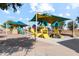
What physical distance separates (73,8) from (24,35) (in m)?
1.74

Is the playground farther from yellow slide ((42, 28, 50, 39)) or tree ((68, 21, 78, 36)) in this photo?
tree ((68, 21, 78, 36))

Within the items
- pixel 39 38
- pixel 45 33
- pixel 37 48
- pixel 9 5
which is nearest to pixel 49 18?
pixel 45 33

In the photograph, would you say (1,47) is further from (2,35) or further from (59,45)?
(59,45)

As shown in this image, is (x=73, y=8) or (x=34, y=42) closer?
(x=73, y=8)

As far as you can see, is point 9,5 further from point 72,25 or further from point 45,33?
point 72,25

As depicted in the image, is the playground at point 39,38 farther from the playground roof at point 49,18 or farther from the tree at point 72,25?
the tree at point 72,25

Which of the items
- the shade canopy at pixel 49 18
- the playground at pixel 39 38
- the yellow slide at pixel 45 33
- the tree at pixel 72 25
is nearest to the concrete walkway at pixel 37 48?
the playground at pixel 39 38

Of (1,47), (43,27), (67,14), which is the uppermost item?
(67,14)

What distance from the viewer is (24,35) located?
658 cm

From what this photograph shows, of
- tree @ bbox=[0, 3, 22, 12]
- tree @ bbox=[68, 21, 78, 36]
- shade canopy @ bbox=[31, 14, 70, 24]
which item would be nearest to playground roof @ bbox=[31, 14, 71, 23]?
shade canopy @ bbox=[31, 14, 70, 24]

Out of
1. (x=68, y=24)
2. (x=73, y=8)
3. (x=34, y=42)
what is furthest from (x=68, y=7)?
(x=34, y=42)

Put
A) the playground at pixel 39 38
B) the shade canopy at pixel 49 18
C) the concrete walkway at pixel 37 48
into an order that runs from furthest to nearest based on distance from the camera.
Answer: the shade canopy at pixel 49 18 < the playground at pixel 39 38 < the concrete walkway at pixel 37 48

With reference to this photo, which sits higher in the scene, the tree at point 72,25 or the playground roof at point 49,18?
the playground roof at point 49,18

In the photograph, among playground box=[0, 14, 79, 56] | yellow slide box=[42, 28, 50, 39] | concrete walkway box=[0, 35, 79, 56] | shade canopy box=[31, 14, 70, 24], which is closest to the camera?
concrete walkway box=[0, 35, 79, 56]
